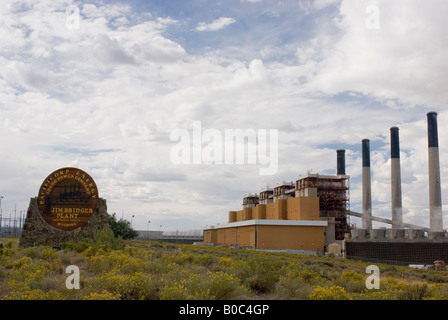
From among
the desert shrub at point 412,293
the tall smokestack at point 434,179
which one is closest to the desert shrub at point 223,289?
the desert shrub at point 412,293

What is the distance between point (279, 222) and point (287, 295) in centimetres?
4578

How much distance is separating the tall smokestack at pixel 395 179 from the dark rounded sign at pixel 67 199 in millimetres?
55943

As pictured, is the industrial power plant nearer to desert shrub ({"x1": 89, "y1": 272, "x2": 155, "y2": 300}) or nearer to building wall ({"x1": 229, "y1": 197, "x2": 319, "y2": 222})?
building wall ({"x1": 229, "y1": 197, "x2": 319, "y2": 222})

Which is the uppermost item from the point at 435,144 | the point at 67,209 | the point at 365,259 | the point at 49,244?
the point at 435,144

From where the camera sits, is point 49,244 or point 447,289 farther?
point 49,244

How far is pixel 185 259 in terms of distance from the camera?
21891 mm

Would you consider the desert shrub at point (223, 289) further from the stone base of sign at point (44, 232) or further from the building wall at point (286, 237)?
the building wall at point (286, 237)

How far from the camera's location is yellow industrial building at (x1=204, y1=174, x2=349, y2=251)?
188 feet

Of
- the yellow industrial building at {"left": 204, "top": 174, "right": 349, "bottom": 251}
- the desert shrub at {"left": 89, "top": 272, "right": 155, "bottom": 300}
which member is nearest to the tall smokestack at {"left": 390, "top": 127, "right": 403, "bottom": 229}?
the yellow industrial building at {"left": 204, "top": 174, "right": 349, "bottom": 251}

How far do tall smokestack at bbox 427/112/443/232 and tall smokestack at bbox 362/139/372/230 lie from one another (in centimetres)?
1343

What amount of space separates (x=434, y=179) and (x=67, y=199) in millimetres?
55018
